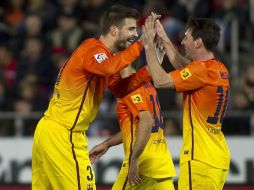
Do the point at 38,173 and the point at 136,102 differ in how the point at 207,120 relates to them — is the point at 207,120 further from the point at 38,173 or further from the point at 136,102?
the point at 38,173

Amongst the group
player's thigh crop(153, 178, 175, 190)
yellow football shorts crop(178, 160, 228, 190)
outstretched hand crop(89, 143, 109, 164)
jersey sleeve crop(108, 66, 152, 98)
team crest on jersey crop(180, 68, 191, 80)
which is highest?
team crest on jersey crop(180, 68, 191, 80)

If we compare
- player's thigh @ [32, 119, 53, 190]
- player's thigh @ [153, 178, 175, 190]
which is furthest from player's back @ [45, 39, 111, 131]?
player's thigh @ [153, 178, 175, 190]

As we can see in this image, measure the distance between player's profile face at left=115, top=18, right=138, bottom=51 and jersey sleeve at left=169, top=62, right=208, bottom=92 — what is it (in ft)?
1.73

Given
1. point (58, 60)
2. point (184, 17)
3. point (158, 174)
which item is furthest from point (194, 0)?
point (158, 174)

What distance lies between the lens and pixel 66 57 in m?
14.3

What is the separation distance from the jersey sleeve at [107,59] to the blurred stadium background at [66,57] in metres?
4.23

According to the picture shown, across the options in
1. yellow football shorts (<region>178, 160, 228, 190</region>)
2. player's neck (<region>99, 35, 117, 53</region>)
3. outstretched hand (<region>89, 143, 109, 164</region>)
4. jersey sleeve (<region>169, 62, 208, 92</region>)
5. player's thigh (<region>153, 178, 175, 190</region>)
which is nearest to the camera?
yellow football shorts (<region>178, 160, 228, 190</region>)

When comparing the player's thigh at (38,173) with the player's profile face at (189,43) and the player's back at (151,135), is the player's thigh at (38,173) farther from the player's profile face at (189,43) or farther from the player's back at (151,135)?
the player's profile face at (189,43)

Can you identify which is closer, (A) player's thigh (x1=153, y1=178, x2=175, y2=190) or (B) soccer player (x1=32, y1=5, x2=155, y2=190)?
(B) soccer player (x1=32, y1=5, x2=155, y2=190)

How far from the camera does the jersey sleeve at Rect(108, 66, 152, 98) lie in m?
8.77

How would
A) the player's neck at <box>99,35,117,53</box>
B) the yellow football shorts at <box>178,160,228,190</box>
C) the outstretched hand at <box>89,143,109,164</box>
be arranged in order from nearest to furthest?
1. the yellow football shorts at <box>178,160,228,190</box>
2. the player's neck at <box>99,35,117,53</box>
3. the outstretched hand at <box>89,143,109,164</box>

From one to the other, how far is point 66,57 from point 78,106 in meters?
6.05

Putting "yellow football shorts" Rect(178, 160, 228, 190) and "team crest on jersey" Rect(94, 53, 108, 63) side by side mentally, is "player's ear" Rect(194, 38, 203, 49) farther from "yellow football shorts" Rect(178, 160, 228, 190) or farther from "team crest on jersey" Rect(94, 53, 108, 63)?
"yellow football shorts" Rect(178, 160, 228, 190)

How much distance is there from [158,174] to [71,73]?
4.58 ft
